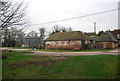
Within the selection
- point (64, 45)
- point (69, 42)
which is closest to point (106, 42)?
point (69, 42)

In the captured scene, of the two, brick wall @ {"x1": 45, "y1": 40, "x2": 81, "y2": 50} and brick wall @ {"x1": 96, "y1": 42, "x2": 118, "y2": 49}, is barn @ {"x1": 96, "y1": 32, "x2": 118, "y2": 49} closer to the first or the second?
brick wall @ {"x1": 96, "y1": 42, "x2": 118, "y2": 49}

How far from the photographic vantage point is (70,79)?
262 inches

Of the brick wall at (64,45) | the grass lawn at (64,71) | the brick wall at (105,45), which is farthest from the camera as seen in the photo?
the brick wall at (105,45)

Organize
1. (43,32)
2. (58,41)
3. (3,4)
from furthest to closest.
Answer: (43,32) < (58,41) < (3,4)

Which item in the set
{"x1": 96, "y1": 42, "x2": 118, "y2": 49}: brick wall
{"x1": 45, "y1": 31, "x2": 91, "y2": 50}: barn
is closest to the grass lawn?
{"x1": 45, "y1": 31, "x2": 91, "y2": 50}: barn

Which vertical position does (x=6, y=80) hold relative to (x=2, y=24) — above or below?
below

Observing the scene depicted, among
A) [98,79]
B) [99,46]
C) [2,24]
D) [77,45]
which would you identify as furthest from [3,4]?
[99,46]

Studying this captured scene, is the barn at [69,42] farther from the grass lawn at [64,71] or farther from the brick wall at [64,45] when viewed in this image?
the grass lawn at [64,71]

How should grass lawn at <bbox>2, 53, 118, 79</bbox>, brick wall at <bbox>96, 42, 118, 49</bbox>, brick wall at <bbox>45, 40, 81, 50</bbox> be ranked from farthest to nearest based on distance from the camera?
1. brick wall at <bbox>96, 42, 118, 49</bbox>
2. brick wall at <bbox>45, 40, 81, 50</bbox>
3. grass lawn at <bbox>2, 53, 118, 79</bbox>

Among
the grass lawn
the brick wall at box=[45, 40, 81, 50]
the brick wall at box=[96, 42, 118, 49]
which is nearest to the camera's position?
the grass lawn

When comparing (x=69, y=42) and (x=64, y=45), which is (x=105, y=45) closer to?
(x=69, y=42)

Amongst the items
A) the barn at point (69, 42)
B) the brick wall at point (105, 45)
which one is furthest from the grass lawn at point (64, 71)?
the brick wall at point (105, 45)

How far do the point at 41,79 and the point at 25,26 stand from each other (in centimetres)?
609

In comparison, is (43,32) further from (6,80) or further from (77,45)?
(6,80)
